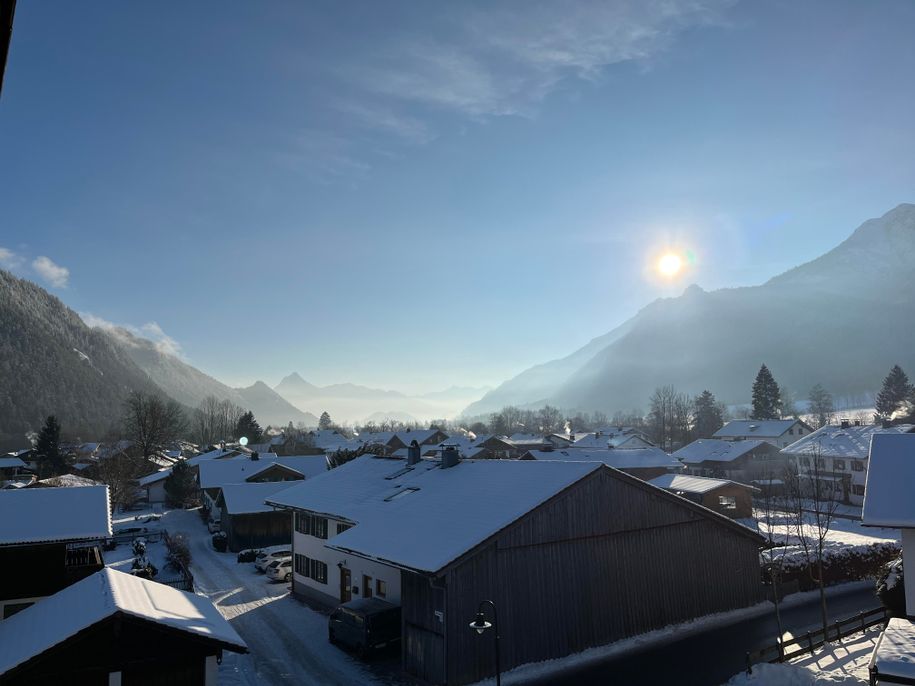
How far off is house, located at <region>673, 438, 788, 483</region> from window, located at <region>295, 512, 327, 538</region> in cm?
6775

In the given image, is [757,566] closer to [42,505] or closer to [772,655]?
[772,655]

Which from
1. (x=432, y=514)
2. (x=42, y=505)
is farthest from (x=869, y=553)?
(x=42, y=505)

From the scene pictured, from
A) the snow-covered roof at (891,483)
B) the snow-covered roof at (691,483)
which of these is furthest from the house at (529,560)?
the snow-covered roof at (691,483)

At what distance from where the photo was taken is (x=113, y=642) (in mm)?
14312

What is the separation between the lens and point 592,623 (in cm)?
2308

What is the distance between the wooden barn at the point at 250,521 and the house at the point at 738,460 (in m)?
60.3

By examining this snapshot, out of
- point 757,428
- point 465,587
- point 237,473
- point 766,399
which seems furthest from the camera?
point 766,399

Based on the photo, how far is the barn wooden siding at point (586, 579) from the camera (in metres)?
20.4

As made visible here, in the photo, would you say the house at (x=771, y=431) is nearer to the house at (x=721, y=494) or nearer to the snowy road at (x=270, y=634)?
the house at (x=721, y=494)

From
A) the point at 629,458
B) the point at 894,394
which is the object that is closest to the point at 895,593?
the point at 629,458

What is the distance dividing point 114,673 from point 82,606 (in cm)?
180

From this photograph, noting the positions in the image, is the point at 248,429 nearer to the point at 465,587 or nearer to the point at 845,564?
the point at 845,564

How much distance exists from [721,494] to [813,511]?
2362 centimetres

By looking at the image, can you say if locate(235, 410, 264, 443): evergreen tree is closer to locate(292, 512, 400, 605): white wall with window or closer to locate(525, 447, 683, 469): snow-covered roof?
locate(525, 447, 683, 469): snow-covered roof
